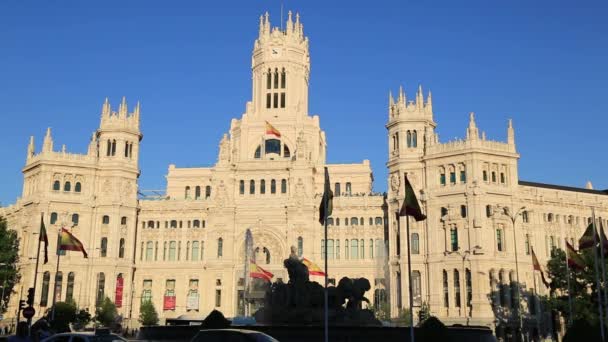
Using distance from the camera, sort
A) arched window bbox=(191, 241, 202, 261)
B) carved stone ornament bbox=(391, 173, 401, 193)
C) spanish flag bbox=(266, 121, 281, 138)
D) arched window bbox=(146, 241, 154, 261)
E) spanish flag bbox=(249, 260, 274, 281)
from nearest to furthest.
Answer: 1. spanish flag bbox=(249, 260, 274, 281)
2. carved stone ornament bbox=(391, 173, 401, 193)
3. arched window bbox=(191, 241, 202, 261)
4. arched window bbox=(146, 241, 154, 261)
5. spanish flag bbox=(266, 121, 281, 138)

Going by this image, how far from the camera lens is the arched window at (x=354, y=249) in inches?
3757

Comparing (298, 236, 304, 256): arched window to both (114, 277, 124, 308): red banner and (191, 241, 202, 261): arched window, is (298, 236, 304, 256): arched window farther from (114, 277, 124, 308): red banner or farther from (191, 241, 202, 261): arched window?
(114, 277, 124, 308): red banner

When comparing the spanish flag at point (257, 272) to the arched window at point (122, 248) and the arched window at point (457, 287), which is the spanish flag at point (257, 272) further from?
the arched window at point (457, 287)

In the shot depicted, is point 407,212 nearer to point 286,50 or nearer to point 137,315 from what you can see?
point 137,315

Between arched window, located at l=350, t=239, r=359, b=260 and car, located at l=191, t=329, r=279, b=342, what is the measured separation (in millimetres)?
71278

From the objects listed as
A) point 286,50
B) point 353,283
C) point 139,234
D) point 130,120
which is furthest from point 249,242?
point 353,283

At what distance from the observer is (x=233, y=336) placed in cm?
2394

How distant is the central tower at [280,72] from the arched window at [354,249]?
25.1 meters

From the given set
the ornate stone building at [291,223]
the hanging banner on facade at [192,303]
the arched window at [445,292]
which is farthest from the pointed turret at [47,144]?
the arched window at [445,292]

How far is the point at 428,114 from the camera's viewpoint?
92625 mm

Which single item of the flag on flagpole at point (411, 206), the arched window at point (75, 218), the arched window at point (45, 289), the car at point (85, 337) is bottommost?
the car at point (85, 337)

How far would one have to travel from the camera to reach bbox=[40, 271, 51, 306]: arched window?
88262mm

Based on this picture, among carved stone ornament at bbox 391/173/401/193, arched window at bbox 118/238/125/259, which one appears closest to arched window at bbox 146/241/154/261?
arched window at bbox 118/238/125/259

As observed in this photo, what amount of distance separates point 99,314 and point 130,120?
2938cm
